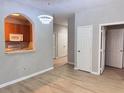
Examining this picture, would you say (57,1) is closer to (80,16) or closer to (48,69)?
(80,16)

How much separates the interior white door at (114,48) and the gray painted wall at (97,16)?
1.63 metres

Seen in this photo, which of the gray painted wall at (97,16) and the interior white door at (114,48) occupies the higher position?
the gray painted wall at (97,16)

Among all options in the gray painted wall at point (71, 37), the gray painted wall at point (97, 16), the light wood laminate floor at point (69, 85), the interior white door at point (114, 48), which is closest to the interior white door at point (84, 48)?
the gray painted wall at point (97, 16)

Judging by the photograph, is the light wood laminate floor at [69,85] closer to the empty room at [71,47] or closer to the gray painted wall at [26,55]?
the empty room at [71,47]

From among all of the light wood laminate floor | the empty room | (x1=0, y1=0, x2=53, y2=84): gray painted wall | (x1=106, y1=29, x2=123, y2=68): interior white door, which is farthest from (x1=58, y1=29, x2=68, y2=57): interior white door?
the light wood laminate floor

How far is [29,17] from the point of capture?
421 centimetres

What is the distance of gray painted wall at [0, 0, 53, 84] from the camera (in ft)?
11.2

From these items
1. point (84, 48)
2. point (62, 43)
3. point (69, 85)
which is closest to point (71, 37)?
point (84, 48)

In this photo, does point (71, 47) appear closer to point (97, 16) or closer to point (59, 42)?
point (59, 42)

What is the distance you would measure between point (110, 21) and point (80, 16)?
4.52 feet

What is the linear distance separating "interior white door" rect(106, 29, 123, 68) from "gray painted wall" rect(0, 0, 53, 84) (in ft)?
9.91

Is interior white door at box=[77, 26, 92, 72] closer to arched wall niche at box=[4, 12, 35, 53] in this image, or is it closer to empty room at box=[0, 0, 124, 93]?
empty room at box=[0, 0, 124, 93]

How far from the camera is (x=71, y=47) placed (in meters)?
6.48

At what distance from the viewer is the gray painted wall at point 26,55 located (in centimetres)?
341
